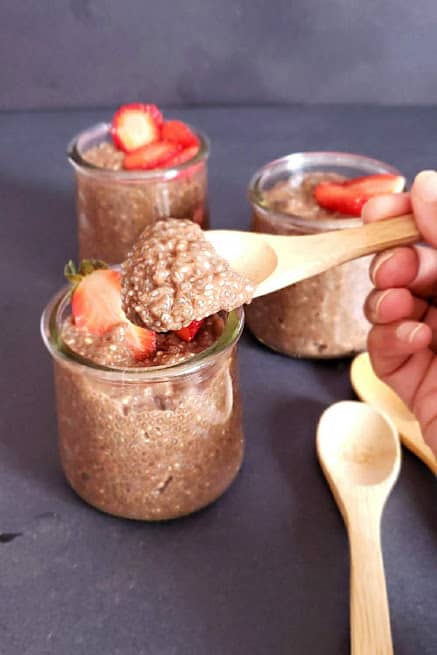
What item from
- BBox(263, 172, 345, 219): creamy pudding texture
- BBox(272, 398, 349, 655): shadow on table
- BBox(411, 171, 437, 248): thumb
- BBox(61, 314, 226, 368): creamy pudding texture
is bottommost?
BBox(272, 398, 349, 655): shadow on table

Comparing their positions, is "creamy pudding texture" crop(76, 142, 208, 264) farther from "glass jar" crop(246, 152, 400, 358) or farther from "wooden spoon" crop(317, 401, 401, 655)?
"wooden spoon" crop(317, 401, 401, 655)

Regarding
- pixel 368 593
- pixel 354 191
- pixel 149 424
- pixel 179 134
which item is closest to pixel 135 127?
pixel 179 134

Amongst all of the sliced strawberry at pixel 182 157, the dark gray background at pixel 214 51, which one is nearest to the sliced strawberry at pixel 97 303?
the sliced strawberry at pixel 182 157

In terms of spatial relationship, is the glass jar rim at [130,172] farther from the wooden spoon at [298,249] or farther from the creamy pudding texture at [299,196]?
the wooden spoon at [298,249]

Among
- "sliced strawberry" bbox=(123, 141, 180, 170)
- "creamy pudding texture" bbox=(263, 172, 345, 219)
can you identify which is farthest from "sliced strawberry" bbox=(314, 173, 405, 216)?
"sliced strawberry" bbox=(123, 141, 180, 170)

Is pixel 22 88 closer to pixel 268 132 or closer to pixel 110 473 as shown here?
pixel 268 132

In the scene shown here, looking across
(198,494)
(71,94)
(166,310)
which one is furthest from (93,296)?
(71,94)
